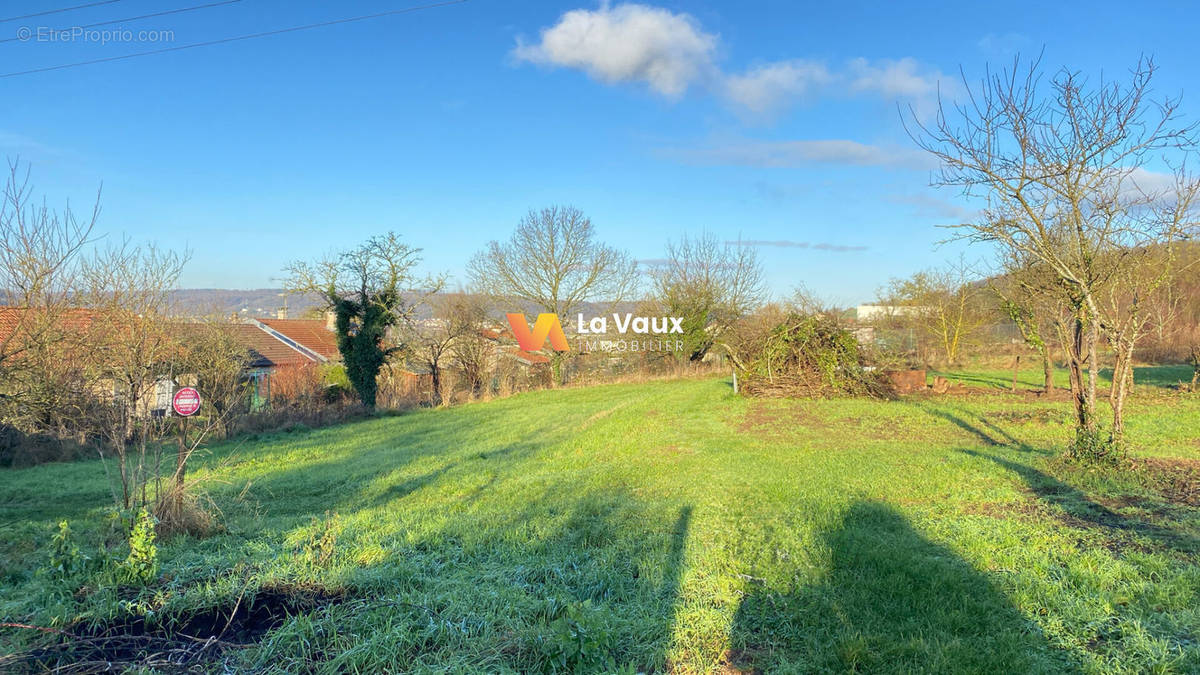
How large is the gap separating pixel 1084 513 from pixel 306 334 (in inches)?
1536

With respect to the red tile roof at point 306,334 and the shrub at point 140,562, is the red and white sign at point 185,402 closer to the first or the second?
the shrub at point 140,562

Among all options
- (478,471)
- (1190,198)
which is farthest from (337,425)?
(1190,198)

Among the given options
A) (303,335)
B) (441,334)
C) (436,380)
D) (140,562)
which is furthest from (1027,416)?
(303,335)

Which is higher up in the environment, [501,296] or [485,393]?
[501,296]

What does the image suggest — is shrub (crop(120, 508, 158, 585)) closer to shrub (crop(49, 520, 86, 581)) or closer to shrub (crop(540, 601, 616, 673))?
shrub (crop(49, 520, 86, 581))

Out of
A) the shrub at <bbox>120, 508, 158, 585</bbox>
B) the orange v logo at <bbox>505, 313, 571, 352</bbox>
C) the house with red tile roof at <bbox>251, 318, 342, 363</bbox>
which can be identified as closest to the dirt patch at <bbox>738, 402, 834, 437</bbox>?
the shrub at <bbox>120, 508, 158, 585</bbox>

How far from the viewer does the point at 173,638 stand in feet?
11.5

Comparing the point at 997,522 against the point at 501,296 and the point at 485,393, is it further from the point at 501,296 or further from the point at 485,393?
the point at 501,296

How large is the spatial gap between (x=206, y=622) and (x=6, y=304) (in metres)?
6.38

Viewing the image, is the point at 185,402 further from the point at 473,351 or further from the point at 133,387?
the point at 473,351

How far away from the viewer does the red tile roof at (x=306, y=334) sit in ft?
120

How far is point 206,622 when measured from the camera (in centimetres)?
373

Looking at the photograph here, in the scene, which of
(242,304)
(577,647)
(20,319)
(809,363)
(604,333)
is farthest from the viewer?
(604,333)

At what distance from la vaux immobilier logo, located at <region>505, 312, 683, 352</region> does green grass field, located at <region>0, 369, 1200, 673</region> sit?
767 inches
